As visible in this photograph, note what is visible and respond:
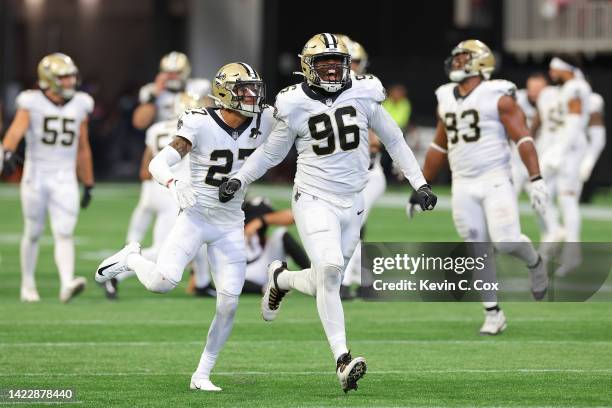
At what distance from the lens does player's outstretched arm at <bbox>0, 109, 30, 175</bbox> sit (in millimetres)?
11109

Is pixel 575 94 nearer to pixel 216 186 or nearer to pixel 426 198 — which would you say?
pixel 426 198

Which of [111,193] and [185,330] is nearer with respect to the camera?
[185,330]

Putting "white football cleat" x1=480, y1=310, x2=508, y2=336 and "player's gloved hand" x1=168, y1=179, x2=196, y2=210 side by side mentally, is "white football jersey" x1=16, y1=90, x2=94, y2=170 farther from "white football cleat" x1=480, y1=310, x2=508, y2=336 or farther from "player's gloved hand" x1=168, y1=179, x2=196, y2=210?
"player's gloved hand" x1=168, y1=179, x2=196, y2=210

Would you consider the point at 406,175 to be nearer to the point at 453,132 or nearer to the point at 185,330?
the point at 453,132

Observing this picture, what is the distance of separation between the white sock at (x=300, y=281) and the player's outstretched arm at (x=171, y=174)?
31.9 inches

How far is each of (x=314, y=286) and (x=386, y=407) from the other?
1.01 metres

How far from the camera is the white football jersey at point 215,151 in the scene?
7.96 meters

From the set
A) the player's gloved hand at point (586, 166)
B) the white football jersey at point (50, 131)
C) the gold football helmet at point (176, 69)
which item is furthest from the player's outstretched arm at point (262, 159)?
the player's gloved hand at point (586, 166)

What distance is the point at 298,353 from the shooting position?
9.15 metres

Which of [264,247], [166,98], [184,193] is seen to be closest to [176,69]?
[166,98]

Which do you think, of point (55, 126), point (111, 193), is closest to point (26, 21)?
point (111, 193)

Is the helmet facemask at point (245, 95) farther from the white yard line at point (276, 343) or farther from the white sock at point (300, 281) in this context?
the white yard line at point (276, 343)

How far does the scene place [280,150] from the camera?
8.02 metres

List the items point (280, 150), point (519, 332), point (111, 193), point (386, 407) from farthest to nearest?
point (111, 193) < point (519, 332) < point (280, 150) < point (386, 407)
